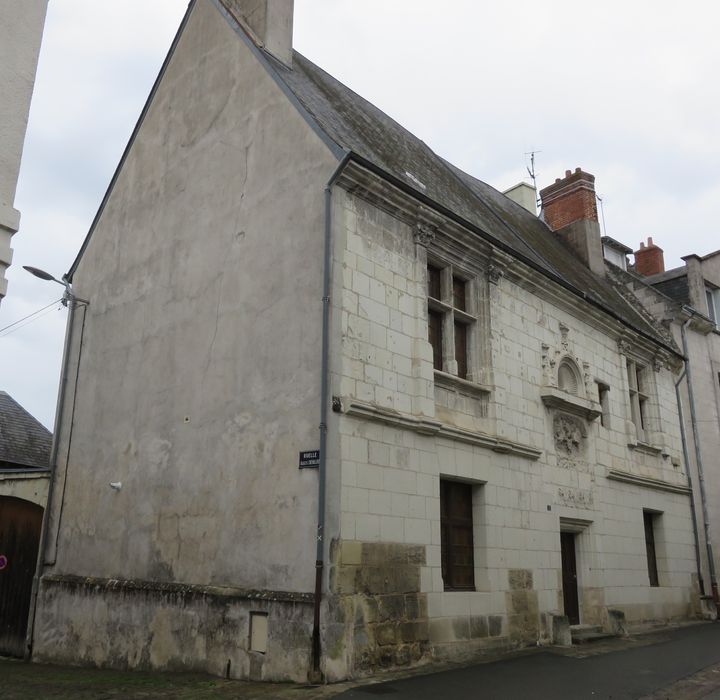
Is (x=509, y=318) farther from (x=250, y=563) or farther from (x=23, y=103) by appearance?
(x=23, y=103)

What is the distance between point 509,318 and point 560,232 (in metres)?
8.38

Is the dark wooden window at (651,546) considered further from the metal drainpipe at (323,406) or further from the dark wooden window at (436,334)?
the metal drainpipe at (323,406)

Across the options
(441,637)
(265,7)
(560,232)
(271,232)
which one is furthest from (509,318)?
(560,232)

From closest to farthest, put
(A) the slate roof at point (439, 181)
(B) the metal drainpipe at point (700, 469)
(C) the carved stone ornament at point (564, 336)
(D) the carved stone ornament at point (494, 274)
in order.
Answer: (A) the slate roof at point (439, 181) → (D) the carved stone ornament at point (494, 274) → (C) the carved stone ornament at point (564, 336) → (B) the metal drainpipe at point (700, 469)

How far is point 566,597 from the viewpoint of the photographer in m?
12.8

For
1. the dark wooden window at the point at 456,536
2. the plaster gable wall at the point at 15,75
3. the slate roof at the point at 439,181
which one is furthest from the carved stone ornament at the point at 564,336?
the plaster gable wall at the point at 15,75

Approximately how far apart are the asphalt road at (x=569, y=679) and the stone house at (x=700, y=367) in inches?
277

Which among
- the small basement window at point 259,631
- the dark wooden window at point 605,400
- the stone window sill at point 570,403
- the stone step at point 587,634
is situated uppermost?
the dark wooden window at point 605,400

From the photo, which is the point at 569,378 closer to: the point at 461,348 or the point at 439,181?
the point at 461,348

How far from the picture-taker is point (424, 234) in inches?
429

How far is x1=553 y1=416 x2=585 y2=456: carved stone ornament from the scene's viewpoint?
43.0 ft

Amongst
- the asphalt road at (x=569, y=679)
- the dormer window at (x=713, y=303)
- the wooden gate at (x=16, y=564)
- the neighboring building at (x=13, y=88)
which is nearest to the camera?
the neighboring building at (x=13, y=88)

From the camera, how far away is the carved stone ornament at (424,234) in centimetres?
1081

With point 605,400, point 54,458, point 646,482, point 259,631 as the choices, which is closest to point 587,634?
point 646,482
